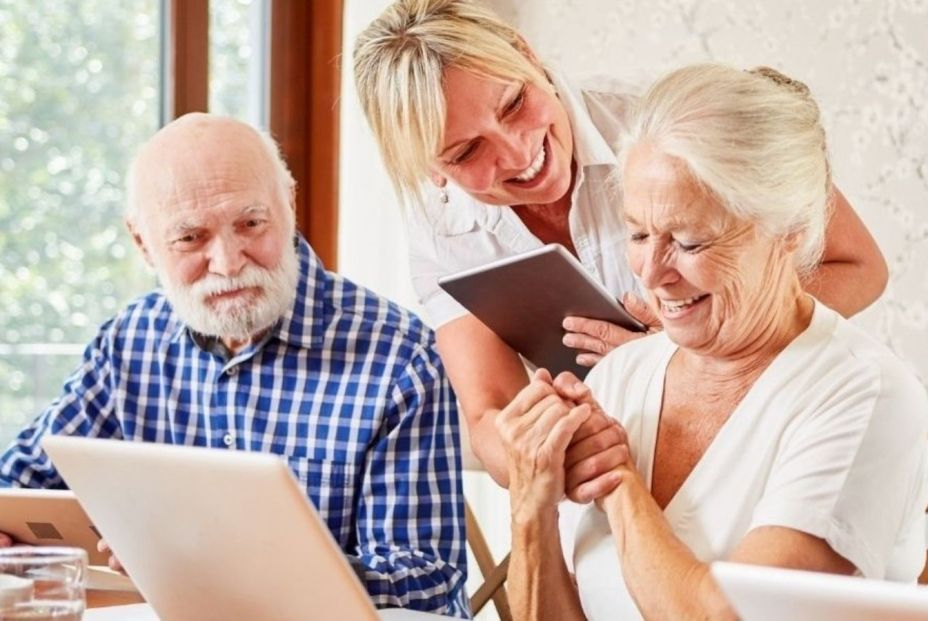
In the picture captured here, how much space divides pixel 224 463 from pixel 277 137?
2.52m

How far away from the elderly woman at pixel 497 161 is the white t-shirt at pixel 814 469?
12.7 inches

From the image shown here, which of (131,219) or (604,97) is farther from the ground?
(604,97)

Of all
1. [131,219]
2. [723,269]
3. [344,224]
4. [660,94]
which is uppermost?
[660,94]

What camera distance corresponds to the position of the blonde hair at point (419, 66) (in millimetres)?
2029

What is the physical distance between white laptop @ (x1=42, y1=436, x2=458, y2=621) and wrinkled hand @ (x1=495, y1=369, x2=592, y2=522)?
16.6 inches

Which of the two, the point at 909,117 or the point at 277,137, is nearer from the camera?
the point at 909,117

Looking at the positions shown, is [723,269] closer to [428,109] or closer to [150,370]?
[428,109]

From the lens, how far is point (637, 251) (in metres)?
1.64

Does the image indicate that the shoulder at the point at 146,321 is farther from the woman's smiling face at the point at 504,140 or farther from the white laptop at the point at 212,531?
the white laptop at the point at 212,531

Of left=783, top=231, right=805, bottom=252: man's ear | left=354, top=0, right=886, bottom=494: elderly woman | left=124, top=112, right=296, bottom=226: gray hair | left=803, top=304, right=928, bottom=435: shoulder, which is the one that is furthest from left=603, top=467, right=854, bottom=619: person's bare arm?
left=124, top=112, right=296, bottom=226: gray hair

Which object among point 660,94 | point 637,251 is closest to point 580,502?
point 637,251

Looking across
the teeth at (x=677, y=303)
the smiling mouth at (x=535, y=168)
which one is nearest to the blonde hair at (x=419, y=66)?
the smiling mouth at (x=535, y=168)

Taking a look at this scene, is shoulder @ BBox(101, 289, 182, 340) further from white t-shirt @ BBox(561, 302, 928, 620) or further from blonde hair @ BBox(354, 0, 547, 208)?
white t-shirt @ BBox(561, 302, 928, 620)

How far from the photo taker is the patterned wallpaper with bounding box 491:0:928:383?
9.77ft
